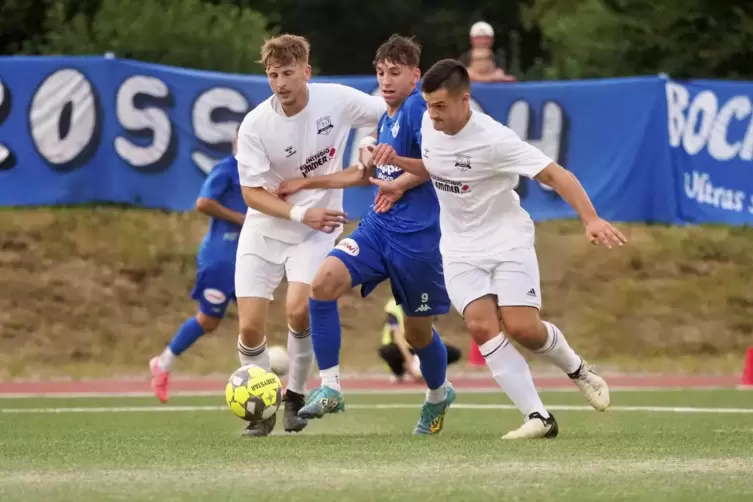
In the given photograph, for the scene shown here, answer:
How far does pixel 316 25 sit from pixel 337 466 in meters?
27.9

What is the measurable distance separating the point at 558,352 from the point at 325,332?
145 cm

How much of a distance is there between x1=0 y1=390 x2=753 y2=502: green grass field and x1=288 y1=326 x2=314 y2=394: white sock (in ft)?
1.18

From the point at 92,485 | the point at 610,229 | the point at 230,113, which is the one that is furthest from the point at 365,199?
the point at 92,485

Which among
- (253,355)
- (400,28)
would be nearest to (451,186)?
(253,355)

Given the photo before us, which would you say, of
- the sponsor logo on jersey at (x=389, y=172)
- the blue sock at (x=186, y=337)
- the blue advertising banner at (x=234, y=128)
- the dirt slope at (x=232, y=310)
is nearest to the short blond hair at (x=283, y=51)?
the sponsor logo on jersey at (x=389, y=172)

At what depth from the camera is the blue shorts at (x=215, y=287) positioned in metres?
13.9

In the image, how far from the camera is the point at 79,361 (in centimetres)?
1808

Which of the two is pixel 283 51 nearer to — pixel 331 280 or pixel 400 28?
pixel 331 280

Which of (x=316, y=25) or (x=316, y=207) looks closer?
(x=316, y=207)

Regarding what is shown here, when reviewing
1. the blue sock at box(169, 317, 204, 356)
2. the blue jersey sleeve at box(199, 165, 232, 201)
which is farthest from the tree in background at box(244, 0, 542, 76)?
the blue jersey sleeve at box(199, 165, 232, 201)

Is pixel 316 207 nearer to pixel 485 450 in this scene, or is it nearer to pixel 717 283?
pixel 485 450

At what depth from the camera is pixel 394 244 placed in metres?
9.68

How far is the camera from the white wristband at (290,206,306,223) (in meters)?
9.76

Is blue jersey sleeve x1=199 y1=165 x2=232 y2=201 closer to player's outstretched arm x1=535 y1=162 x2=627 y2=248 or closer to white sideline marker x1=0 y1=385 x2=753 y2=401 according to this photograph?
white sideline marker x1=0 y1=385 x2=753 y2=401
